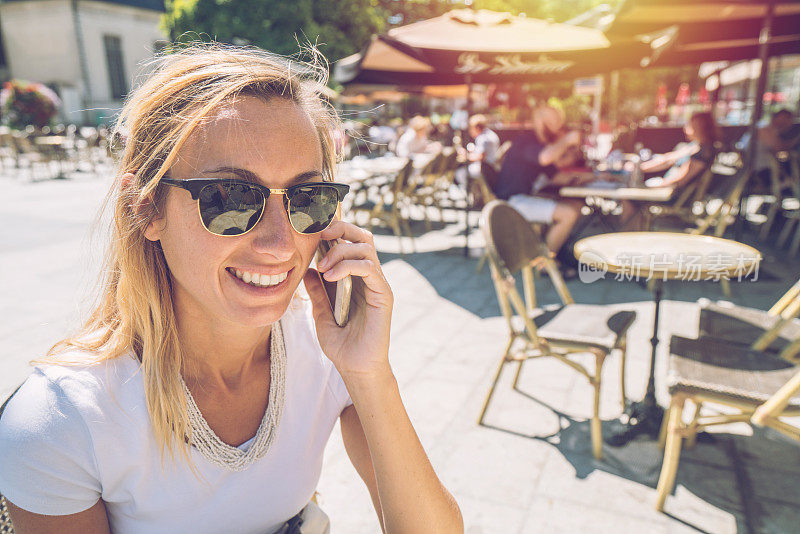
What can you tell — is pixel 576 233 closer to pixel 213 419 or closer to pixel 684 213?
pixel 684 213

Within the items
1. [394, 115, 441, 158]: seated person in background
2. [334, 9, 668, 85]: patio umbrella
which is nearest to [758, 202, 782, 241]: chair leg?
[334, 9, 668, 85]: patio umbrella

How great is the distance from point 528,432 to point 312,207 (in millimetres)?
2191

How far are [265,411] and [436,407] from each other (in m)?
2.02

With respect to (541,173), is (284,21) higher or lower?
higher

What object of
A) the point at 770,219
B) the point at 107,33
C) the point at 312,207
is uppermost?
the point at 107,33

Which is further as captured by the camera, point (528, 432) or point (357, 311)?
point (528, 432)

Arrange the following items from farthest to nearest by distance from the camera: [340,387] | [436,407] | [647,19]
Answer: [647,19]
[436,407]
[340,387]

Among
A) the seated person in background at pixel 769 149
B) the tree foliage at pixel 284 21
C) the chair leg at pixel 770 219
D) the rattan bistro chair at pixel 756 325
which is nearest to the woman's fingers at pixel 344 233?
the rattan bistro chair at pixel 756 325

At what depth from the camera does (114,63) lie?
33.3m

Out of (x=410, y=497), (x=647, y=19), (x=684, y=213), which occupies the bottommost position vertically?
(x=684, y=213)

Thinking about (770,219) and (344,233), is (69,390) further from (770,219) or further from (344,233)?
(770,219)

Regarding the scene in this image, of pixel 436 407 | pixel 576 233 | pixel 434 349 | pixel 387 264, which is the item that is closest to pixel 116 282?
pixel 436 407

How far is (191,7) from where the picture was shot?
77.2 feet
